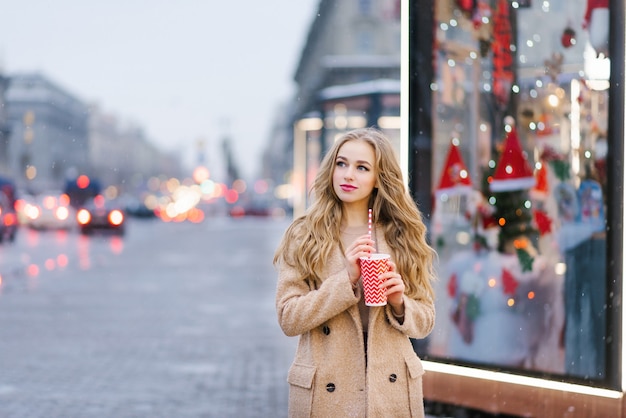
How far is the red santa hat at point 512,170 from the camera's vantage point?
6.40 m

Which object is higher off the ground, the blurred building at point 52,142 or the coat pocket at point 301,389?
the blurred building at point 52,142

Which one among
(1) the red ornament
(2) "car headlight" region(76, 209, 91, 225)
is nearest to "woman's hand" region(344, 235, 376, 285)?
(1) the red ornament

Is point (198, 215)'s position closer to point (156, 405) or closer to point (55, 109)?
point (55, 109)

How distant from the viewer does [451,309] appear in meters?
6.82

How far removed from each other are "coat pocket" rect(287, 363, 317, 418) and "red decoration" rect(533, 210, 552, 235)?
11.2ft

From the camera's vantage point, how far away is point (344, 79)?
4944 centimetres

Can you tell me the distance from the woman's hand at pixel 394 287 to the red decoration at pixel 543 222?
332 cm

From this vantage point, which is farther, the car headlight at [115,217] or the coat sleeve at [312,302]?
the car headlight at [115,217]

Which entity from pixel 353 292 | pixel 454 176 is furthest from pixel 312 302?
pixel 454 176

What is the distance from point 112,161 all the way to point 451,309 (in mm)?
133708

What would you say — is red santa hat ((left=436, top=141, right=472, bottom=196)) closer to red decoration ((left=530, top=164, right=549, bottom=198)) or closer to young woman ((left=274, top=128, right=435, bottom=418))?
red decoration ((left=530, top=164, right=549, bottom=198))

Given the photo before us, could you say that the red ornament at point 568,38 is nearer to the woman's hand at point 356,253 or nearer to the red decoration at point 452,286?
the red decoration at point 452,286

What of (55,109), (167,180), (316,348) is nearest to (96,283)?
(316,348)

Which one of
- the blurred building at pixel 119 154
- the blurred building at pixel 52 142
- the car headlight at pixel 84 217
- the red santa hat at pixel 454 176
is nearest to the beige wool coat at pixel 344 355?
the red santa hat at pixel 454 176
